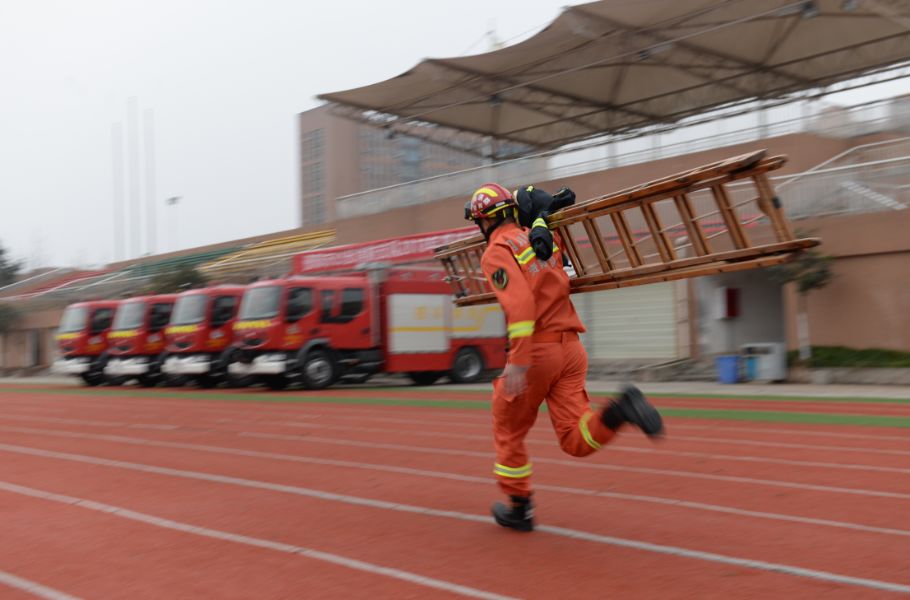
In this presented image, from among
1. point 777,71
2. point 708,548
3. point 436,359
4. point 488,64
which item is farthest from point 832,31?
point 708,548

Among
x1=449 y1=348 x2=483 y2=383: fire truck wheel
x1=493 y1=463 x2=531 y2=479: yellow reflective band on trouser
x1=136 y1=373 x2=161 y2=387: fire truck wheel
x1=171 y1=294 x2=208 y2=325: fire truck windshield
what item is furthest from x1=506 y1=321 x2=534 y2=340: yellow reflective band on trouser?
x1=136 y1=373 x2=161 y2=387: fire truck wheel

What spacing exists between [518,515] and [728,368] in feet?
53.7

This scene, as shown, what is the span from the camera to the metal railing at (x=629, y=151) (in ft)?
80.7

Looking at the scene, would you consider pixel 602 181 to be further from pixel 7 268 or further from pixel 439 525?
pixel 7 268

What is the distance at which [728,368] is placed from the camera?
21266 mm

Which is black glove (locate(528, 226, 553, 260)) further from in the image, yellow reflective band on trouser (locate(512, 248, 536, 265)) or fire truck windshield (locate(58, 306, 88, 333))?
fire truck windshield (locate(58, 306, 88, 333))

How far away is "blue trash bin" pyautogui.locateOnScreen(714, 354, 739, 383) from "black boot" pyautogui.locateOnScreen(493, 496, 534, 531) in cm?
1622

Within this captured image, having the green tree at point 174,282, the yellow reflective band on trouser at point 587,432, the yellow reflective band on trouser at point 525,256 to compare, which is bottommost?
the yellow reflective band on trouser at point 587,432

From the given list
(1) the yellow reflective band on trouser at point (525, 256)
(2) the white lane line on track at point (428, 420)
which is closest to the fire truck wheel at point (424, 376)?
(2) the white lane line on track at point (428, 420)

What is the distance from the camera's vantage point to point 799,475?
8.01m

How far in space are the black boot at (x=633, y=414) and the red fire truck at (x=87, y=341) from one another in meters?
25.9

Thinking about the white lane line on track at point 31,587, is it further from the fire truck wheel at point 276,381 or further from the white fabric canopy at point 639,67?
the white fabric canopy at point 639,67

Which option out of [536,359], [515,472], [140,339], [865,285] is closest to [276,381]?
[140,339]

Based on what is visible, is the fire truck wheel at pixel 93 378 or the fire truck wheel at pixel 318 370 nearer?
the fire truck wheel at pixel 318 370
